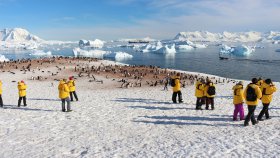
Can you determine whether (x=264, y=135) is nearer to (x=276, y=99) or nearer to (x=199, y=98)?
(x=199, y=98)

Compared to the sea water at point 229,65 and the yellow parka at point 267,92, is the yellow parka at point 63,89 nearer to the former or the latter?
the yellow parka at point 267,92

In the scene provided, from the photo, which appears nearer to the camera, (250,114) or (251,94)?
(251,94)

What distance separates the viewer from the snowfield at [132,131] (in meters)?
10.7

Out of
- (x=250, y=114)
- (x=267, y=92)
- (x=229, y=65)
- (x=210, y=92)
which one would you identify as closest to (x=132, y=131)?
(x=250, y=114)

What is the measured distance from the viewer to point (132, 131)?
525 inches

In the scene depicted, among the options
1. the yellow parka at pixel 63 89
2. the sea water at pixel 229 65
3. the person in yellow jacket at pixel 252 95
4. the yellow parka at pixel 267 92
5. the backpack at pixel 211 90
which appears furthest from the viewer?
the sea water at pixel 229 65

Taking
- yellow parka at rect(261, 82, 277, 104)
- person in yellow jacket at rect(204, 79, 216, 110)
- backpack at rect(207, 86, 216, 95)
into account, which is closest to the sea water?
person in yellow jacket at rect(204, 79, 216, 110)

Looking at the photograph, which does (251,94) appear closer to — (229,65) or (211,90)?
(211,90)

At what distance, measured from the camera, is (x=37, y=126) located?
14.6m

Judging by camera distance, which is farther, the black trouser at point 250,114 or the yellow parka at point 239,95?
the yellow parka at point 239,95

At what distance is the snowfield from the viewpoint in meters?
10.7

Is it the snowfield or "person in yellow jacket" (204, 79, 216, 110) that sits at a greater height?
"person in yellow jacket" (204, 79, 216, 110)

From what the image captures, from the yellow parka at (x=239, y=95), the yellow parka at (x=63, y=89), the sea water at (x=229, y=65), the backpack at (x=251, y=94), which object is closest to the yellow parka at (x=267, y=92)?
the yellow parka at (x=239, y=95)

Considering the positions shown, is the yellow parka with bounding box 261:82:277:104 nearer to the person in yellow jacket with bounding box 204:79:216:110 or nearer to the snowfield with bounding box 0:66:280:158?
the snowfield with bounding box 0:66:280:158
